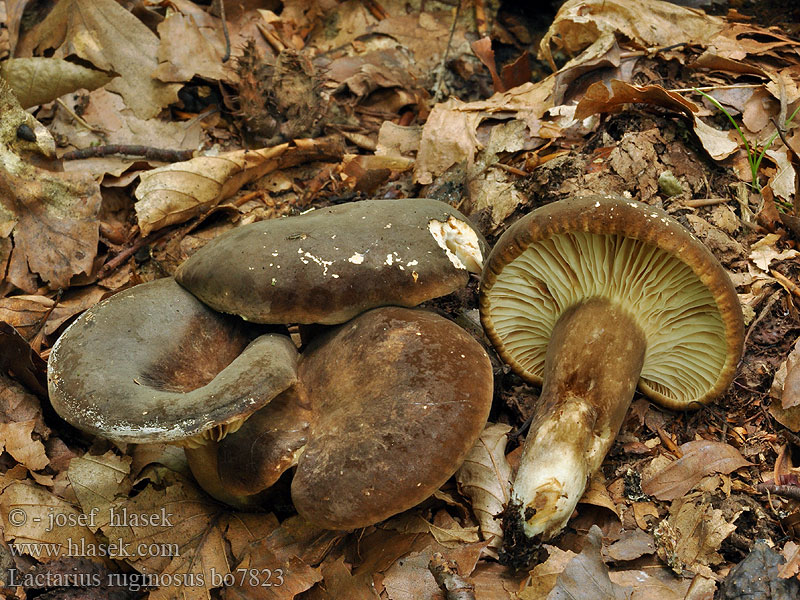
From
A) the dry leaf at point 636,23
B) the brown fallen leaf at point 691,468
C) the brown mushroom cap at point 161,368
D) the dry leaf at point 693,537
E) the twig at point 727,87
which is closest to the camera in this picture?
the brown mushroom cap at point 161,368

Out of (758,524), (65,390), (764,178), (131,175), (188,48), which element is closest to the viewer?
(65,390)

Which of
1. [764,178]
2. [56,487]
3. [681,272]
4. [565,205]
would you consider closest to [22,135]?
[56,487]

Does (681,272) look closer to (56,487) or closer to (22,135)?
(56,487)

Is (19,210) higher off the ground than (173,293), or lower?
lower

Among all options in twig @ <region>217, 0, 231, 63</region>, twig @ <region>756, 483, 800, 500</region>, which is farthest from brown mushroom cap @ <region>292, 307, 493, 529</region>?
twig @ <region>217, 0, 231, 63</region>

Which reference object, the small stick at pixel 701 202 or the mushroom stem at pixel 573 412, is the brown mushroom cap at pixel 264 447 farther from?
the small stick at pixel 701 202

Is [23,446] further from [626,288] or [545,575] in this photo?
[626,288]

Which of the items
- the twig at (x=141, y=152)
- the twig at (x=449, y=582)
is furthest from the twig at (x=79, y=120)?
the twig at (x=449, y=582)
